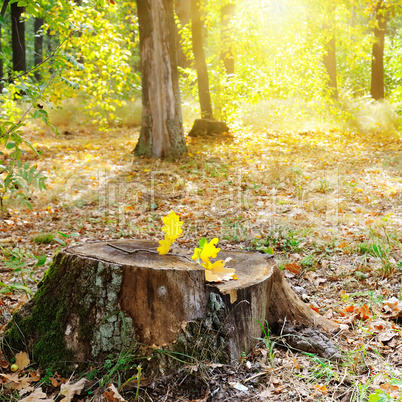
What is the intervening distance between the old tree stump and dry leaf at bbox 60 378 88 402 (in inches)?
6.4

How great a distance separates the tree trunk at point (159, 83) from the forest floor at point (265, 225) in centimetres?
52

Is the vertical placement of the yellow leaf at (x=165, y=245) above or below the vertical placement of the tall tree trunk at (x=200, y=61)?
below

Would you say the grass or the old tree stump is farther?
the grass

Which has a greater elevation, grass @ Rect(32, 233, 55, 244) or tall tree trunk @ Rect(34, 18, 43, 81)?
tall tree trunk @ Rect(34, 18, 43, 81)

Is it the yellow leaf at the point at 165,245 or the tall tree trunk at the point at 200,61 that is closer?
the yellow leaf at the point at 165,245

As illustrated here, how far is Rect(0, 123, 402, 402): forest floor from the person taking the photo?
85.8 inches

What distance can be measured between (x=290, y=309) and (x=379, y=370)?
0.64 meters

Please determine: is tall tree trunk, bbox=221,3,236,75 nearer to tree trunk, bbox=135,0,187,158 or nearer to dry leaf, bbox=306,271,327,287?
tree trunk, bbox=135,0,187,158

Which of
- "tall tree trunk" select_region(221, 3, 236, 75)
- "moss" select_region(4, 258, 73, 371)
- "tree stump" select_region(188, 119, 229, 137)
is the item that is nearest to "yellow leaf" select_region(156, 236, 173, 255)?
"moss" select_region(4, 258, 73, 371)

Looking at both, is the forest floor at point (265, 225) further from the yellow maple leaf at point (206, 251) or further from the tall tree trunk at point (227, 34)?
the tall tree trunk at point (227, 34)

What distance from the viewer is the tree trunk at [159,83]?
8.00 m

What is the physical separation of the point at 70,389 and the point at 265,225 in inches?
131

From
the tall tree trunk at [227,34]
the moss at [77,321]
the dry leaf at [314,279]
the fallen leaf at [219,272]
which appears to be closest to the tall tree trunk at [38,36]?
the tall tree trunk at [227,34]

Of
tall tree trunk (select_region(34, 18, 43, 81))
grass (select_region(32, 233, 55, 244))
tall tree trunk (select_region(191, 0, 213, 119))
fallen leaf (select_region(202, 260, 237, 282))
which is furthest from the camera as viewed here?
tall tree trunk (select_region(191, 0, 213, 119))
